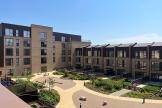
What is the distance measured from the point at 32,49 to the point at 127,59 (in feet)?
102

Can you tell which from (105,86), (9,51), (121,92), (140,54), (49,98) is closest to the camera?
(49,98)

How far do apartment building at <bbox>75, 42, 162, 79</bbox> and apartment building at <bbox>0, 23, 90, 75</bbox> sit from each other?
9.57m

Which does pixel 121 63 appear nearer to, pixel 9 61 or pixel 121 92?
pixel 121 92

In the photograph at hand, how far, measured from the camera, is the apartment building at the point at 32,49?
6069 centimetres

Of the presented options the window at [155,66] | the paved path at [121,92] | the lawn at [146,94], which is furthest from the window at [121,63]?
the paved path at [121,92]

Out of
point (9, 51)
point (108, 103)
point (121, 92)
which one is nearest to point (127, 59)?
point (121, 92)

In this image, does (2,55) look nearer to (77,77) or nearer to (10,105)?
(77,77)

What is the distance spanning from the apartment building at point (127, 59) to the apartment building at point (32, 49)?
9570mm

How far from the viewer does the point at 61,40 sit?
7988cm

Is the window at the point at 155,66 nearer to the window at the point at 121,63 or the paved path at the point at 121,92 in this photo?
the window at the point at 121,63

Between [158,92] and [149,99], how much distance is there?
187 inches

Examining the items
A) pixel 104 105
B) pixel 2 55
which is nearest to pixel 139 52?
pixel 104 105

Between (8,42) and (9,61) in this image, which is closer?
(8,42)

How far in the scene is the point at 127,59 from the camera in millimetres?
60312
